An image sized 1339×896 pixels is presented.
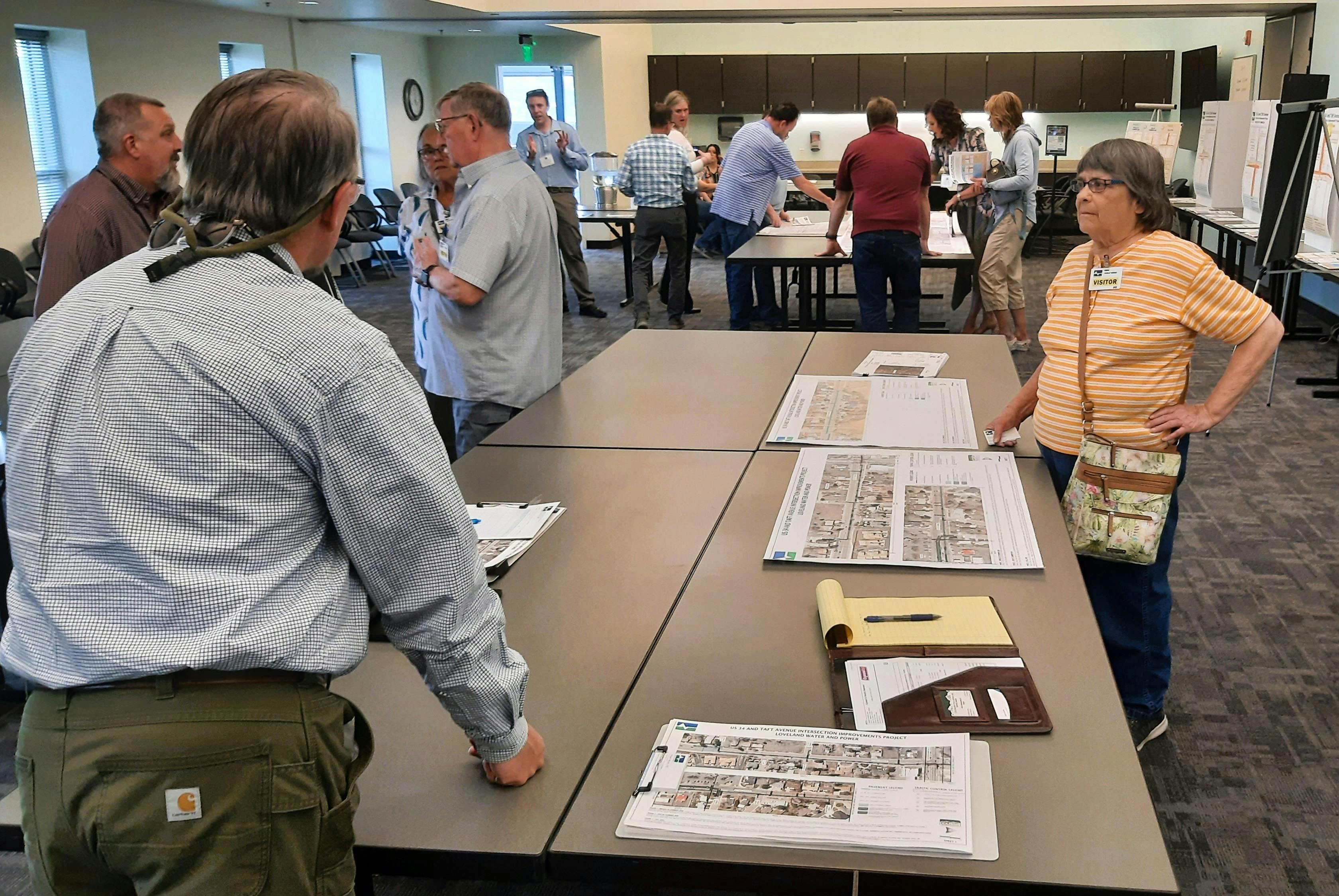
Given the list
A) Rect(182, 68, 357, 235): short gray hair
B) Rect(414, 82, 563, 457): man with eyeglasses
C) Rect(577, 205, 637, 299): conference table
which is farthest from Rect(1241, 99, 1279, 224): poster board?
Rect(182, 68, 357, 235): short gray hair

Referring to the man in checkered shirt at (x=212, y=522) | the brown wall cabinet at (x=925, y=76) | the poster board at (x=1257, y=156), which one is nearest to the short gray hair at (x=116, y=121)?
the man in checkered shirt at (x=212, y=522)

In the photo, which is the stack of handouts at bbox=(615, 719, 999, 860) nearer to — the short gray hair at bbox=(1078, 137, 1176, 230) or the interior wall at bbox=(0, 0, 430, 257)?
the short gray hair at bbox=(1078, 137, 1176, 230)

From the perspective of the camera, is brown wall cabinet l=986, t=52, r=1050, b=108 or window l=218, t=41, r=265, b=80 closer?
window l=218, t=41, r=265, b=80

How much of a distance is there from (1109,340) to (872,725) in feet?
4.02

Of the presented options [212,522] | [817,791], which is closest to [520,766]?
[817,791]

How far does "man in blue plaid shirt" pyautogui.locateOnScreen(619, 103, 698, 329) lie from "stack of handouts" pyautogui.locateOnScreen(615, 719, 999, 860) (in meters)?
6.32

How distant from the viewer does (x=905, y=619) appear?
1.70m

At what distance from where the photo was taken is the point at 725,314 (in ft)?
28.6

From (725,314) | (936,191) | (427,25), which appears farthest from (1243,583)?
(427,25)

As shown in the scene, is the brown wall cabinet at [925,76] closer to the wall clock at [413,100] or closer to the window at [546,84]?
the window at [546,84]

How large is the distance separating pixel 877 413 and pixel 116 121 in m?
2.41

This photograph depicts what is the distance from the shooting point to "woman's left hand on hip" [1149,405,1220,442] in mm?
2256

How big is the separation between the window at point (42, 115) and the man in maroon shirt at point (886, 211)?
545cm

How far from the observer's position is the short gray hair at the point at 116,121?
338 cm
